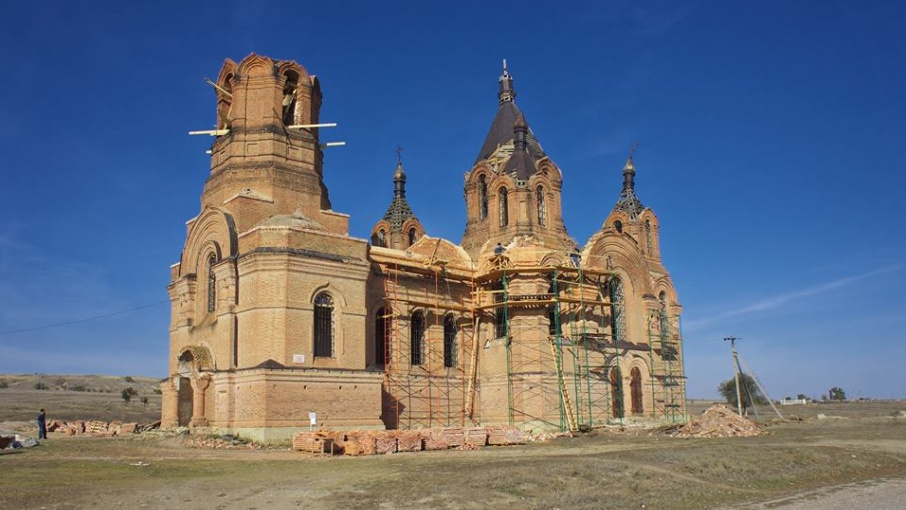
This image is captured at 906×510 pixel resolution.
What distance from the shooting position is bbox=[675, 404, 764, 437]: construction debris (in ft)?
87.8

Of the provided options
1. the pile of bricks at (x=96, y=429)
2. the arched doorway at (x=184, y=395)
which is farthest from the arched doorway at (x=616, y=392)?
the pile of bricks at (x=96, y=429)

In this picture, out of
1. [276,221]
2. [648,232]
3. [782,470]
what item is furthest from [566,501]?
[648,232]

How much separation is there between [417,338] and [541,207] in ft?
29.1

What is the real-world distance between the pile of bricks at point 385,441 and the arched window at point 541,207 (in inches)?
541

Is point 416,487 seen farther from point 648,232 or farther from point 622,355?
point 648,232

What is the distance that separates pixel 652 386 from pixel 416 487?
2282cm

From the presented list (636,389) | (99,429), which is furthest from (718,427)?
(99,429)

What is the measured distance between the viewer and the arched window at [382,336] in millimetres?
28203

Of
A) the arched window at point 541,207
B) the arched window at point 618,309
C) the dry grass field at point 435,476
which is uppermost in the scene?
the arched window at point 541,207

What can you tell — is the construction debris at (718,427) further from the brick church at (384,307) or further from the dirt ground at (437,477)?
the dirt ground at (437,477)

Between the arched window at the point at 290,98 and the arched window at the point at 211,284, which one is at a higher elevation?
the arched window at the point at 290,98

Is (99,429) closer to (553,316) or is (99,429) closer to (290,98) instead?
(290,98)

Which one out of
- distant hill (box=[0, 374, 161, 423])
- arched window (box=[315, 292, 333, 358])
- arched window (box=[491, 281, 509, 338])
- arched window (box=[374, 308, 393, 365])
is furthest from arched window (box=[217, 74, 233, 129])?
distant hill (box=[0, 374, 161, 423])

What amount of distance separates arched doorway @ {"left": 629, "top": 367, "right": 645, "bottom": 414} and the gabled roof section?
10370 millimetres
